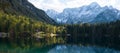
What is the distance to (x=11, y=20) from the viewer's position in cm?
17038

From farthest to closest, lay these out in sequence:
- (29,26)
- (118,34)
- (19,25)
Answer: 1. (118,34)
2. (29,26)
3. (19,25)

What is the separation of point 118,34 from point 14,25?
273 ft

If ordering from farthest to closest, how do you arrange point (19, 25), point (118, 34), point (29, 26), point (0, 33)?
1. point (118, 34)
2. point (29, 26)
3. point (19, 25)
4. point (0, 33)

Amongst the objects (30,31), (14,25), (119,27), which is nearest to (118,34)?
(119,27)

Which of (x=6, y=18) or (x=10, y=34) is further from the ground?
(x=6, y=18)

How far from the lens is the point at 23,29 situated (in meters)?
171

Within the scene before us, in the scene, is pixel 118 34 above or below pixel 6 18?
below

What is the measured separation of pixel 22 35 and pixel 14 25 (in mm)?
8458

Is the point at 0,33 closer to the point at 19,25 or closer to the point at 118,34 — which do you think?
the point at 19,25

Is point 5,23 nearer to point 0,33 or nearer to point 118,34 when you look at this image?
point 0,33

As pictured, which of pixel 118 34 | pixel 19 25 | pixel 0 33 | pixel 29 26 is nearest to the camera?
pixel 0 33

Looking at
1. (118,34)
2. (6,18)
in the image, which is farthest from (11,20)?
(118,34)

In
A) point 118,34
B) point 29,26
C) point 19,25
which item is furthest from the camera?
point 118,34

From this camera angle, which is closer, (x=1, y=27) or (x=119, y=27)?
(x=1, y=27)
